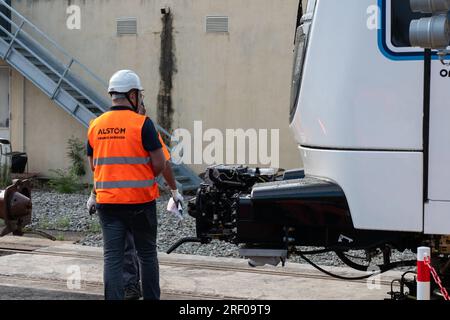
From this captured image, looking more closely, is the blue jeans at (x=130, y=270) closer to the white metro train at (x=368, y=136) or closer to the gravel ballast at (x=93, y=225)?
the white metro train at (x=368, y=136)

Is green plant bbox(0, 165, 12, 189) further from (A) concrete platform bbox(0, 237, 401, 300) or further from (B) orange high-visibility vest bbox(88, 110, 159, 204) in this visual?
(B) orange high-visibility vest bbox(88, 110, 159, 204)

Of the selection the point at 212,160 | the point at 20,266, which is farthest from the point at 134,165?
the point at 212,160

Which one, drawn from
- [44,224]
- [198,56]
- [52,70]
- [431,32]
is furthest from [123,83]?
[52,70]

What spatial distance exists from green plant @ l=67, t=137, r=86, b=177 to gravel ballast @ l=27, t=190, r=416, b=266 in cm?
147

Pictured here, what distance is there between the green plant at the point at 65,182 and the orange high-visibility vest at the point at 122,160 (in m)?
9.77

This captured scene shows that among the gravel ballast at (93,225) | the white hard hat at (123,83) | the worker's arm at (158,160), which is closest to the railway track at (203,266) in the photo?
the gravel ballast at (93,225)

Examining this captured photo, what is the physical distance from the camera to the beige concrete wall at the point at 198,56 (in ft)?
49.3

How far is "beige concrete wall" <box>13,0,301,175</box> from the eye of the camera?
1502 centimetres

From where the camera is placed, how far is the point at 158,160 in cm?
603

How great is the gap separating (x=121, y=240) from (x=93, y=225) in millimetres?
5510

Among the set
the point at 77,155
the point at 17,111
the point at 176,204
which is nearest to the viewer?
the point at 176,204

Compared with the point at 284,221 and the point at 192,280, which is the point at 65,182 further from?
the point at 284,221

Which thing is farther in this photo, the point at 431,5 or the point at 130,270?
the point at 130,270
